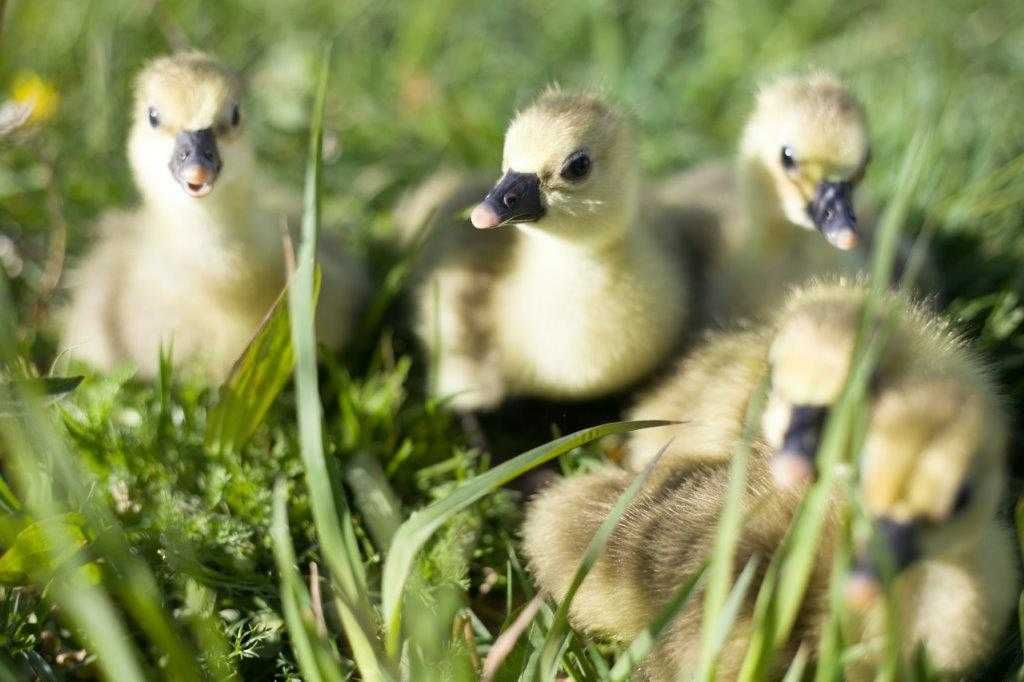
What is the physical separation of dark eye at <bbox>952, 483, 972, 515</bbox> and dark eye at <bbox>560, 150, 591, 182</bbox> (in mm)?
1135

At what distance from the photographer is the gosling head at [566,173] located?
7.88 ft

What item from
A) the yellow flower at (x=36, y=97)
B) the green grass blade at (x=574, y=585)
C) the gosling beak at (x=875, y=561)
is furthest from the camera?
the yellow flower at (x=36, y=97)

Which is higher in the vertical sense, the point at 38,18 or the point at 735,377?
the point at 38,18

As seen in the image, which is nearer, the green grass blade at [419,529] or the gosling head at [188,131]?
the green grass blade at [419,529]

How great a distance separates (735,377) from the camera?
2.31 m

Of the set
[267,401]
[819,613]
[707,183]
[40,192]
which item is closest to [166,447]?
[267,401]

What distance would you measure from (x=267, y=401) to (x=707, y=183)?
58.2 inches

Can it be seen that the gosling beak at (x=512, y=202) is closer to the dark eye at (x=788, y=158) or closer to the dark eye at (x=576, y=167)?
the dark eye at (x=576, y=167)

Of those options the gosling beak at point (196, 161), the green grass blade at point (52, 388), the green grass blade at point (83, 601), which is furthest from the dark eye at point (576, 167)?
the green grass blade at point (83, 601)

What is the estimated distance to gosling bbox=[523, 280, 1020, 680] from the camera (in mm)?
1627

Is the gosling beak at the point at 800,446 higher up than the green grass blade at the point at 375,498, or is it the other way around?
the green grass blade at the point at 375,498

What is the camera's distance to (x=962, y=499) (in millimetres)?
1649

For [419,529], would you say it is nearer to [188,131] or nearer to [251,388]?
[251,388]

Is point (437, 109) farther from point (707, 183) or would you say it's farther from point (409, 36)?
point (707, 183)
